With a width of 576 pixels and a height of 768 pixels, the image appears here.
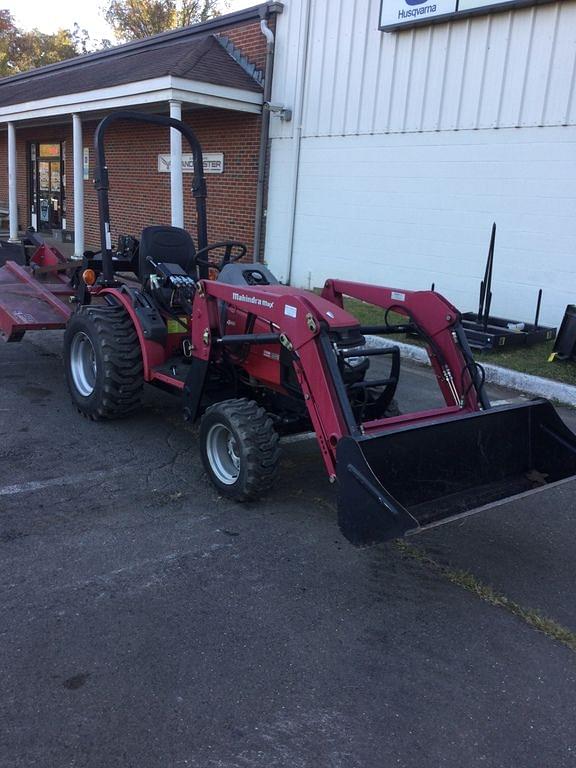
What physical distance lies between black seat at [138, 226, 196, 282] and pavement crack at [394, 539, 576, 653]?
3.11 meters

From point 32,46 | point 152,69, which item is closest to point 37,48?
point 32,46

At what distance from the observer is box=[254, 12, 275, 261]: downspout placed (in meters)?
12.6

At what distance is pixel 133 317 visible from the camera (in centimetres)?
522

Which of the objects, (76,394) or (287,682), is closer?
(287,682)

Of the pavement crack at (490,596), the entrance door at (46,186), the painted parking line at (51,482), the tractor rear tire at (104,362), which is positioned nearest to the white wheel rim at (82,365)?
the tractor rear tire at (104,362)

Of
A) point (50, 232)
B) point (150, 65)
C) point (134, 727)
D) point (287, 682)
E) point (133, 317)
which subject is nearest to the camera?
point (134, 727)

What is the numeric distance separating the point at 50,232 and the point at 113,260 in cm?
1626

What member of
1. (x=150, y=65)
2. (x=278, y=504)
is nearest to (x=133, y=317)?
(x=278, y=504)

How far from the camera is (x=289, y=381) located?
4344mm

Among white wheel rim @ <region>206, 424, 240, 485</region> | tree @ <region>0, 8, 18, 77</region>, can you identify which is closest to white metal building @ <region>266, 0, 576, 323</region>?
white wheel rim @ <region>206, 424, 240, 485</region>

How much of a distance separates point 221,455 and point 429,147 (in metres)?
7.59

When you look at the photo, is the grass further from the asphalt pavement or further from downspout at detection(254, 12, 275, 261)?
downspout at detection(254, 12, 275, 261)

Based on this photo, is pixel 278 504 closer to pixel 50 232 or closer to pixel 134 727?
pixel 134 727

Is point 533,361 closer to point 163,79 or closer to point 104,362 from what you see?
point 104,362
